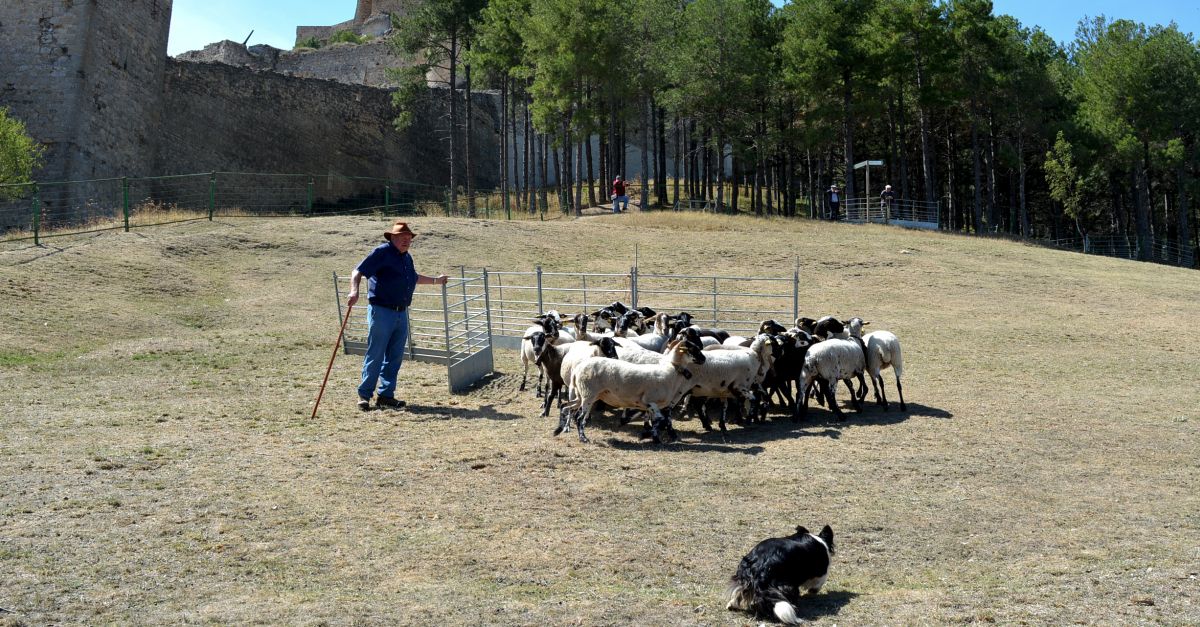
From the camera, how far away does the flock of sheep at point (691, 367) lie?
30.6 feet

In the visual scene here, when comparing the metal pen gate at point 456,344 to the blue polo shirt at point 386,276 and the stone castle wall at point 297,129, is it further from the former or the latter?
the stone castle wall at point 297,129

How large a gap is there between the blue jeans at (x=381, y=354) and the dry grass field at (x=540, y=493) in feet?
1.26

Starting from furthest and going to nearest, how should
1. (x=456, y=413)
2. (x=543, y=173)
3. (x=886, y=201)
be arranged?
(x=543, y=173) → (x=886, y=201) → (x=456, y=413)

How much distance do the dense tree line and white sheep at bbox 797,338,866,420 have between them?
25.8 metres

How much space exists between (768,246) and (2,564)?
2289 cm

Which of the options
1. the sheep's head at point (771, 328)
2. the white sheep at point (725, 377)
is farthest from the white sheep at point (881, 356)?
the white sheep at point (725, 377)

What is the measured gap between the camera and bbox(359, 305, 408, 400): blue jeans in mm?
10594

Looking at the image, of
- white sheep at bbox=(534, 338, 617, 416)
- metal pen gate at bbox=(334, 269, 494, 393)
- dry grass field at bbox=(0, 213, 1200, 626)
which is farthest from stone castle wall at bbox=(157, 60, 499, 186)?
white sheep at bbox=(534, 338, 617, 416)

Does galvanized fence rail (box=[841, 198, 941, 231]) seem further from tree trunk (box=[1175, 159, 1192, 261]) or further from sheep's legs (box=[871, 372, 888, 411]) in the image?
sheep's legs (box=[871, 372, 888, 411])

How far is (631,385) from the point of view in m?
9.27

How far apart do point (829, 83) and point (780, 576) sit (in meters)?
36.4

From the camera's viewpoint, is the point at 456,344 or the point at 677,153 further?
the point at 677,153

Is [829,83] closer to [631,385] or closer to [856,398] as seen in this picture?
[856,398]

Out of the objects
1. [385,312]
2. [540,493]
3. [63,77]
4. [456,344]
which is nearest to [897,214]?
[63,77]
